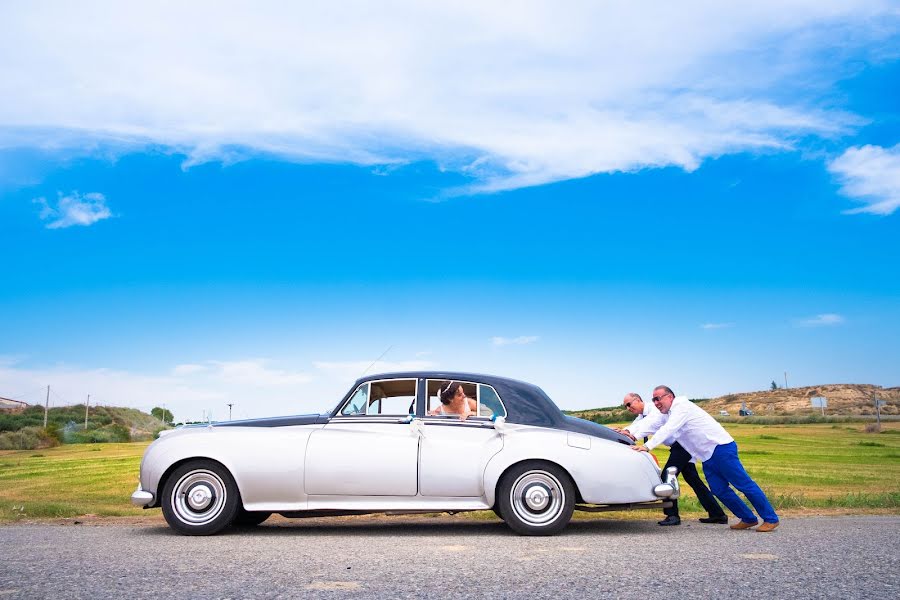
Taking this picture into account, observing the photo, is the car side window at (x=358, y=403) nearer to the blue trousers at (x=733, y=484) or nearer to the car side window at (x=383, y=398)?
the car side window at (x=383, y=398)

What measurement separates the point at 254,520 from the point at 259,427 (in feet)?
4.91

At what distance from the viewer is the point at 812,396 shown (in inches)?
3469

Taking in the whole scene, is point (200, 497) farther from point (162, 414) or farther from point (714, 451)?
point (162, 414)

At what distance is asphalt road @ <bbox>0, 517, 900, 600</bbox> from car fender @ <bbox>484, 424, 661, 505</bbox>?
439 millimetres

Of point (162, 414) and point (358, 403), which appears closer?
point (358, 403)

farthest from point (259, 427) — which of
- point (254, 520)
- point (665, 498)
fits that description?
point (665, 498)

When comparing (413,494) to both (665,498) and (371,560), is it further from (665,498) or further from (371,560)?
(665,498)

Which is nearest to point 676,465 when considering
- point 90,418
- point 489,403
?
point 489,403

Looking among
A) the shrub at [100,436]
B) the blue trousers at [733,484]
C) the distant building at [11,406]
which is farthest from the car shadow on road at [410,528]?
the distant building at [11,406]

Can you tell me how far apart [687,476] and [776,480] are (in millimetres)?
15192

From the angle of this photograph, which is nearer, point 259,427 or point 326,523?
point 259,427

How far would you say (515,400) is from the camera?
28.8 feet

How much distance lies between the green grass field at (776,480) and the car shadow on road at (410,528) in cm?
294

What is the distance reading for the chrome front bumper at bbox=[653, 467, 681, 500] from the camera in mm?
Answer: 8417
